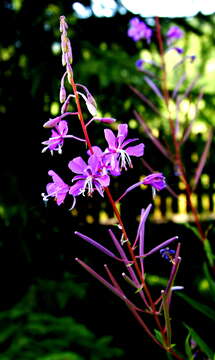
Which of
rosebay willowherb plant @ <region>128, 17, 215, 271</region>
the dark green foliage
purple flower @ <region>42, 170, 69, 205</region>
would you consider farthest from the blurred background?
purple flower @ <region>42, 170, 69, 205</region>

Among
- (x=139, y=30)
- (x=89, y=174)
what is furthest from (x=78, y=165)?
(x=139, y=30)

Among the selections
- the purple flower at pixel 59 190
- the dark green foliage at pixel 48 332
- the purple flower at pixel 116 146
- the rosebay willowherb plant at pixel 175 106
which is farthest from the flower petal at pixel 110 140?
the dark green foliage at pixel 48 332

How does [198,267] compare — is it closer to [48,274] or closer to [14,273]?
[48,274]

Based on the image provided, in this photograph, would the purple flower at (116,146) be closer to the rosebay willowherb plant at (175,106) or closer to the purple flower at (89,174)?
the purple flower at (89,174)

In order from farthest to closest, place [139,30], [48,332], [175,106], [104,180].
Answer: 1. [48,332]
2. [175,106]
3. [139,30]
4. [104,180]

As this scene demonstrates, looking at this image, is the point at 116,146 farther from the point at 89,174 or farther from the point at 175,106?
the point at 175,106

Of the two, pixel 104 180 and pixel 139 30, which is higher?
pixel 139 30

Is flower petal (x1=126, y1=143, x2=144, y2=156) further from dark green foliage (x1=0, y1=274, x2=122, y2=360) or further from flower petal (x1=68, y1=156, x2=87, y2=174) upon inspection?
dark green foliage (x1=0, y1=274, x2=122, y2=360)

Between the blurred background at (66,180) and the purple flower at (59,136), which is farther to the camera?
the blurred background at (66,180)

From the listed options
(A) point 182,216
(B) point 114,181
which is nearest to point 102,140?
(B) point 114,181
